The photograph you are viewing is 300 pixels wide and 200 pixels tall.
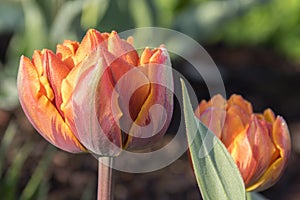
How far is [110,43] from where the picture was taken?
635mm

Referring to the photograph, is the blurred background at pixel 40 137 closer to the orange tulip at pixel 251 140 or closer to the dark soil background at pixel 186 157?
the dark soil background at pixel 186 157

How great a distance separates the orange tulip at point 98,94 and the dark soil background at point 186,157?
1.15 ft

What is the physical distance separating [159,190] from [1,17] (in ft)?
2.56

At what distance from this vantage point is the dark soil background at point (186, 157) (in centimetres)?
181

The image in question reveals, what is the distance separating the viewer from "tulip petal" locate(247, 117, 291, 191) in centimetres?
72

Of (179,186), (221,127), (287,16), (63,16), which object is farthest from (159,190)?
(287,16)

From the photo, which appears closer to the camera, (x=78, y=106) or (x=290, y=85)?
(x=78, y=106)

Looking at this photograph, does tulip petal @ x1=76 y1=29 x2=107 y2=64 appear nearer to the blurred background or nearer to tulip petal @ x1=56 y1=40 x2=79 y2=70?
tulip petal @ x1=56 y1=40 x2=79 y2=70

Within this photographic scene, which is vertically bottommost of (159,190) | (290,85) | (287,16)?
(159,190)

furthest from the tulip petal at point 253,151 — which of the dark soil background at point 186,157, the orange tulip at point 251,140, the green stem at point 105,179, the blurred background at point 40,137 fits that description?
the blurred background at point 40,137

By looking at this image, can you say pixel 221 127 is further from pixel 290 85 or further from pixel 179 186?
pixel 290 85

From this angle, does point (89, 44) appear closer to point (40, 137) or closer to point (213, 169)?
point (213, 169)

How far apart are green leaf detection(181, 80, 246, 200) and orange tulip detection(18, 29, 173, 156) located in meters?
0.03

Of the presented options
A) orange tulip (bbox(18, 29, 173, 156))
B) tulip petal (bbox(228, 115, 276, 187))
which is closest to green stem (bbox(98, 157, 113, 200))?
orange tulip (bbox(18, 29, 173, 156))
